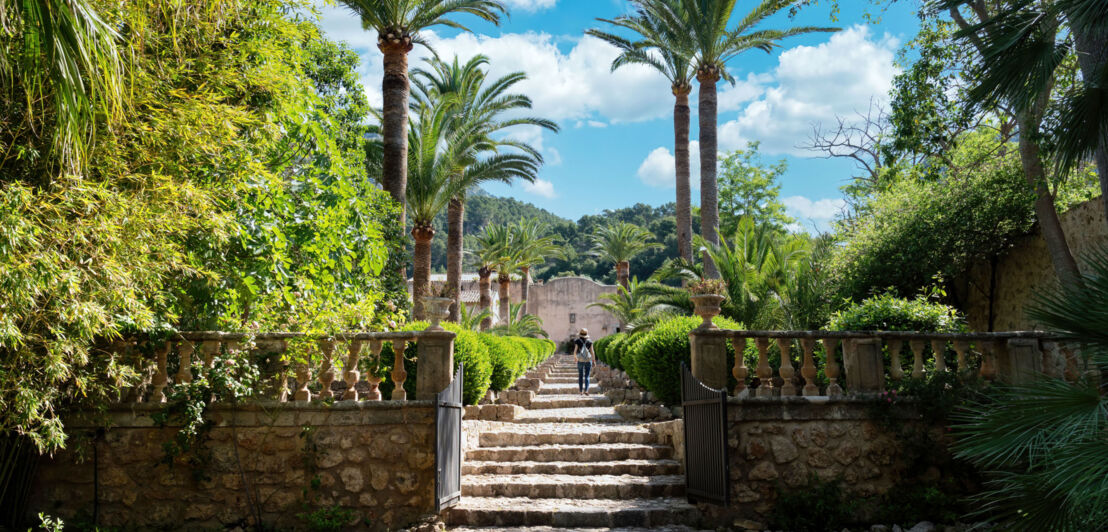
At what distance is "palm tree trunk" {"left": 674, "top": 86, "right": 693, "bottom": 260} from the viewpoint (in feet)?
62.2

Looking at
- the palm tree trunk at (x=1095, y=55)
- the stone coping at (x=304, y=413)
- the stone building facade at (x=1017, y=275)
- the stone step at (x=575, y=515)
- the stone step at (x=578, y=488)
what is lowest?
the stone step at (x=575, y=515)

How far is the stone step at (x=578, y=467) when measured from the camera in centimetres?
843

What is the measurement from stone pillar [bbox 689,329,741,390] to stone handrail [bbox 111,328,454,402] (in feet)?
9.03

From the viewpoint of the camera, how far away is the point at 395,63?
13.4 meters

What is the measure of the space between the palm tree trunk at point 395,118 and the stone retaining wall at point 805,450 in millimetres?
7645

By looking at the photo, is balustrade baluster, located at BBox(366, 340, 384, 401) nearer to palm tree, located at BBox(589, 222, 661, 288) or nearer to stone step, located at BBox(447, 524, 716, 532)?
stone step, located at BBox(447, 524, 716, 532)

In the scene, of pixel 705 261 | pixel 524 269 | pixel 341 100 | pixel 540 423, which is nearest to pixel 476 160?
pixel 341 100

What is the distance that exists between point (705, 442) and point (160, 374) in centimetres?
573

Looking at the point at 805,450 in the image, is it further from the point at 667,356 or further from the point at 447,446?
the point at 447,446

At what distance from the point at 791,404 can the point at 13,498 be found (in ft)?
26.4

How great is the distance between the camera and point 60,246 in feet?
16.8

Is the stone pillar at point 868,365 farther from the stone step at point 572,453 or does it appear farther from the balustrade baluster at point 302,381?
the balustrade baluster at point 302,381

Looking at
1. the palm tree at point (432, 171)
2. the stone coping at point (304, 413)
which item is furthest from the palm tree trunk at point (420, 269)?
the stone coping at point (304, 413)

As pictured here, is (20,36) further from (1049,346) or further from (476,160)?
(476,160)
